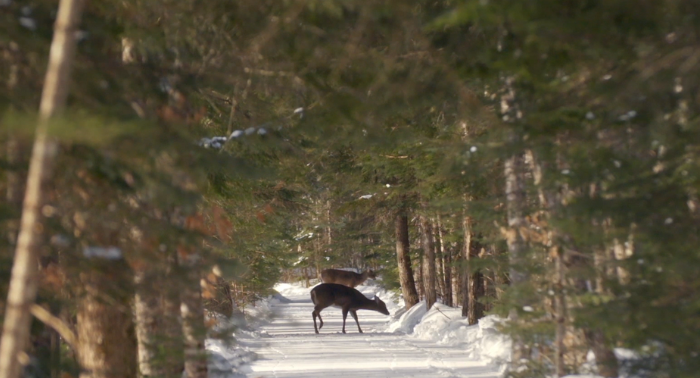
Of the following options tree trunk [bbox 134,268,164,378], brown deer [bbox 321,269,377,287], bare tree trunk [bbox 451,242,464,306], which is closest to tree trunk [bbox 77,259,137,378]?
tree trunk [bbox 134,268,164,378]

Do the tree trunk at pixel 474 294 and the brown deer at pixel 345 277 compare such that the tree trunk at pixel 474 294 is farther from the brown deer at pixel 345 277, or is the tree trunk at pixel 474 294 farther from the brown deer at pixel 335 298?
the brown deer at pixel 345 277

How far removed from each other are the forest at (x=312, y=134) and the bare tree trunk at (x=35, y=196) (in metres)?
0.01

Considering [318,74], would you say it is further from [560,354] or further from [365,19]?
[560,354]

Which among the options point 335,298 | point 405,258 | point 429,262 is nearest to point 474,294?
point 335,298

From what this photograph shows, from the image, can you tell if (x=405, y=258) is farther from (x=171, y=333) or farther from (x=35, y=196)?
(x=35, y=196)

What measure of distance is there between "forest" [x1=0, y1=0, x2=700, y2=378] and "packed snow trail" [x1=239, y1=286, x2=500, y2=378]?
3.31 meters

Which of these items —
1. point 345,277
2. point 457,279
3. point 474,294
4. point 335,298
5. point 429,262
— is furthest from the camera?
point 345,277

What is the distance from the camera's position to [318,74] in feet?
25.9

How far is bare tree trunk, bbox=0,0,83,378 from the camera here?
3963 millimetres

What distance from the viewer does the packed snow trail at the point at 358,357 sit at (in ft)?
44.8

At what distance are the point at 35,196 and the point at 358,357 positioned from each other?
12677 mm

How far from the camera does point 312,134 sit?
27.5 ft

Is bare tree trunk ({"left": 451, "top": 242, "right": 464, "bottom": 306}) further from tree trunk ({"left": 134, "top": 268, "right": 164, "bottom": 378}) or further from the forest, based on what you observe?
tree trunk ({"left": 134, "top": 268, "right": 164, "bottom": 378})

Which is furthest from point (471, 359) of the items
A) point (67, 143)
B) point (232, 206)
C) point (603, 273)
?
point (67, 143)
